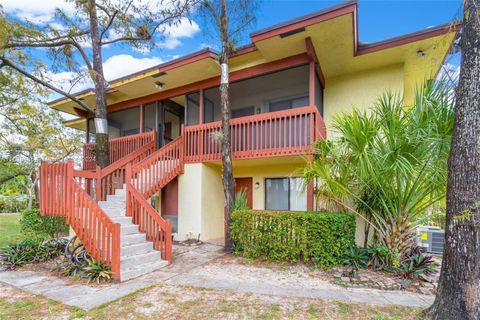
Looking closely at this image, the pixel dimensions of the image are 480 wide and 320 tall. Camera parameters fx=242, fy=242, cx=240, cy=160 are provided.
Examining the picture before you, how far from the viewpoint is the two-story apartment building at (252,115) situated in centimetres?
609

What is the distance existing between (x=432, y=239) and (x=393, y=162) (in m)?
3.90

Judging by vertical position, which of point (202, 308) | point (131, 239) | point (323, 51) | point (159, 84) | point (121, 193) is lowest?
point (202, 308)

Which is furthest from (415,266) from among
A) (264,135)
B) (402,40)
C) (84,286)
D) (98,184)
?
(98,184)

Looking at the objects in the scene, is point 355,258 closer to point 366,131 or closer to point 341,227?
point 341,227

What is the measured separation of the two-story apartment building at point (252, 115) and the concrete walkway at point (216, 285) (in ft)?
2.04

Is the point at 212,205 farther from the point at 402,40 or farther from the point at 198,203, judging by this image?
the point at 402,40

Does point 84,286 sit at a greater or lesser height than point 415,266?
lesser

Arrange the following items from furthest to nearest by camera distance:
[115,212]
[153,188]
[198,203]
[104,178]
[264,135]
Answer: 1. [198,203]
2. [153,188]
3. [264,135]
4. [104,178]
5. [115,212]

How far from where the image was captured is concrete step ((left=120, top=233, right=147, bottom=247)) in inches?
219

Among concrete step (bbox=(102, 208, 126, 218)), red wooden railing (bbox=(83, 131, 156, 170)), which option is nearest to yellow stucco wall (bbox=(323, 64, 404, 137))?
concrete step (bbox=(102, 208, 126, 218))

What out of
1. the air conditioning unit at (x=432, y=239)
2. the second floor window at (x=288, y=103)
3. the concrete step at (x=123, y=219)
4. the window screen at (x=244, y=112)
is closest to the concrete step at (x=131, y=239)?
the concrete step at (x=123, y=219)

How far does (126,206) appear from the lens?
6.55 metres

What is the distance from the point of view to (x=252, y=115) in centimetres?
888

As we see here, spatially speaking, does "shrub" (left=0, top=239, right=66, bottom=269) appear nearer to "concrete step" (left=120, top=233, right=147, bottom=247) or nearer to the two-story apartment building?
the two-story apartment building
